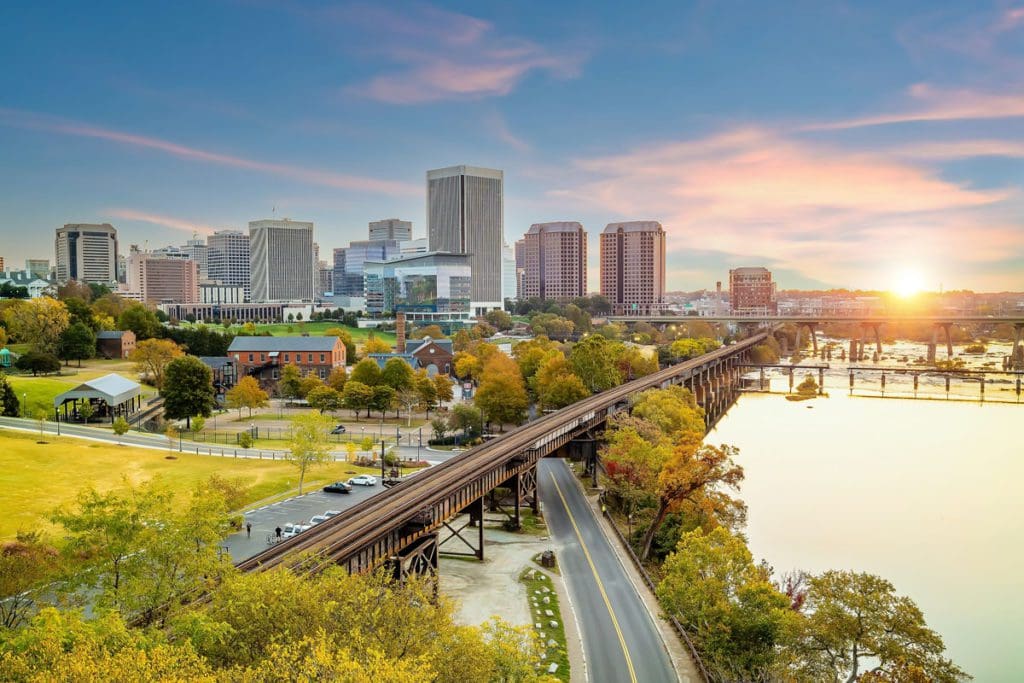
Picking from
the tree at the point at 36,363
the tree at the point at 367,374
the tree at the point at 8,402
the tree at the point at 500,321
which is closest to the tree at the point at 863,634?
the tree at the point at 367,374

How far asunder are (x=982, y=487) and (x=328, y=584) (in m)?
58.0

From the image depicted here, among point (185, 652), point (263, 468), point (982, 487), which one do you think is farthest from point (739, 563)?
point (982, 487)

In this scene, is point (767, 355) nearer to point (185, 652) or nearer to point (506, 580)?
point (506, 580)

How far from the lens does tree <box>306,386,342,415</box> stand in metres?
79.4

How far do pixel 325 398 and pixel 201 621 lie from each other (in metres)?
62.6

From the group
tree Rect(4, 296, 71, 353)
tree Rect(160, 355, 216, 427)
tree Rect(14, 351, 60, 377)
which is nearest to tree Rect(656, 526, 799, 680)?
tree Rect(160, 355, 216, 427)

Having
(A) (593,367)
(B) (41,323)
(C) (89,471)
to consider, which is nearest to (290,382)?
(B) (41,323)

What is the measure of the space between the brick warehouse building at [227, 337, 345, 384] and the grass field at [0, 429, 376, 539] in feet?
140

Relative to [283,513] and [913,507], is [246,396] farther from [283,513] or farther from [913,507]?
[913,507]

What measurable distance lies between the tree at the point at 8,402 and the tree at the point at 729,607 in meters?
62.8

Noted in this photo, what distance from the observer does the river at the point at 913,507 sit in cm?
3609

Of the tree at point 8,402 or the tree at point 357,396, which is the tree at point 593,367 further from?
the tree at point 8,402

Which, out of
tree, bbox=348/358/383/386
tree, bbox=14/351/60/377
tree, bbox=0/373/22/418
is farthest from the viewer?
tree, bbox=348/358/383/386

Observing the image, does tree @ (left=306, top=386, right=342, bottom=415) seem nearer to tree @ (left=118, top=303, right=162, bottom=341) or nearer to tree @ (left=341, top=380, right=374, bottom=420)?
tree @ (left=341, top=380, right=374, bottom=420)
